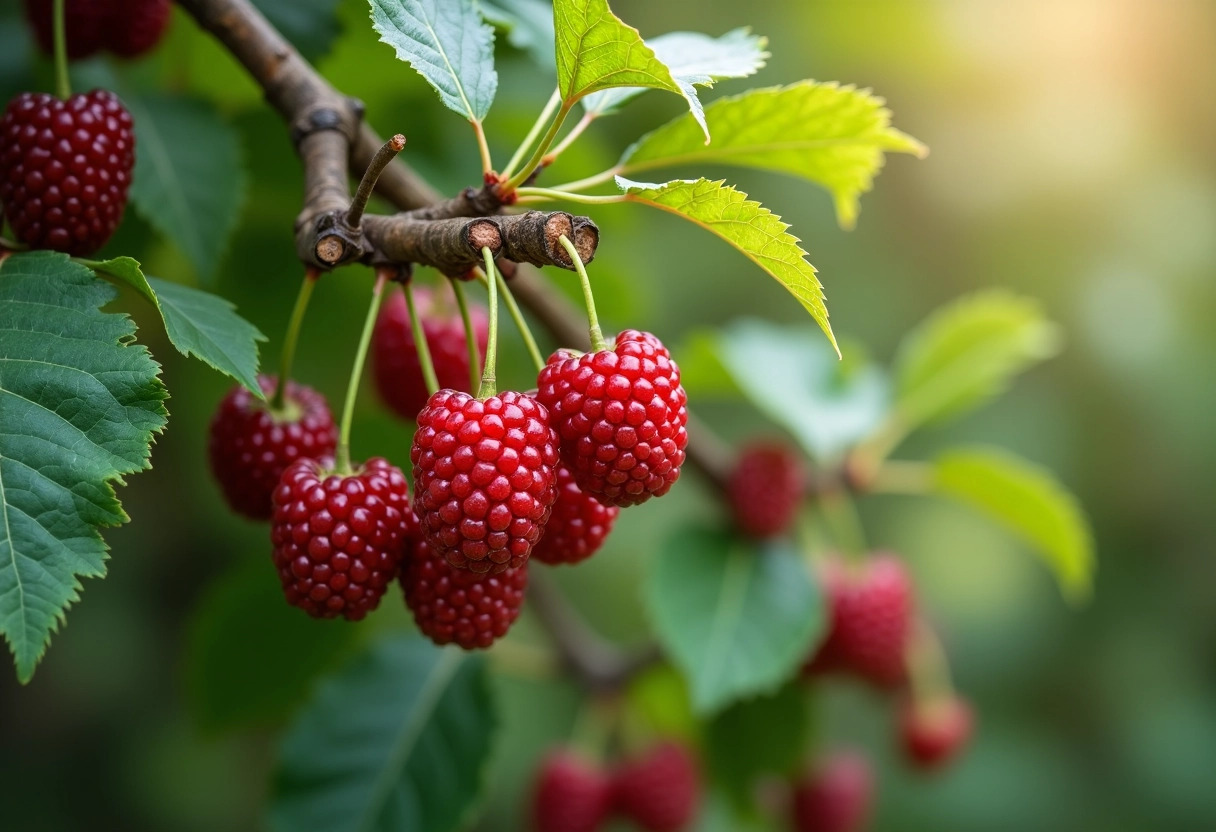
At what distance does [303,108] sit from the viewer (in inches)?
37.1

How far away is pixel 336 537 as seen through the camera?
768mm

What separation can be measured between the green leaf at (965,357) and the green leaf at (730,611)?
15.4 inches

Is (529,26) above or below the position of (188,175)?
above

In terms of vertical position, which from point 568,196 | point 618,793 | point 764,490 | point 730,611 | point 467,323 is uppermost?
point 568,196

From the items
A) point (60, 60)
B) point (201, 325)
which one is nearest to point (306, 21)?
point (60, 60)

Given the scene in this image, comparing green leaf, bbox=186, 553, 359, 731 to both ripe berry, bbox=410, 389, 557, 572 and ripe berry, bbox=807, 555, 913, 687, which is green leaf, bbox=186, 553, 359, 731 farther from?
ripe berry, bbox=410, 389, 557, 572

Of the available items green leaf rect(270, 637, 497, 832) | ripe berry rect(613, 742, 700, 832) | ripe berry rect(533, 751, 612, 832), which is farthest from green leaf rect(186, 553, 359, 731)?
ripe berry rect(613, 742, 700, 832)

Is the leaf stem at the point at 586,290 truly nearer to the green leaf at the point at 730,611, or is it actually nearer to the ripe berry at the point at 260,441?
the ripe berry at the point at 260,441

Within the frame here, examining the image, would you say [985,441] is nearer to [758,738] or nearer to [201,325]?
[758,738]

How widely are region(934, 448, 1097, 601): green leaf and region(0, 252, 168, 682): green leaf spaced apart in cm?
133

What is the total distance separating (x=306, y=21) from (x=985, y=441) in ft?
7.83

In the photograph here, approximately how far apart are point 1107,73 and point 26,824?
372 cm

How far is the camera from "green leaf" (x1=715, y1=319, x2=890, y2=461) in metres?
1.62

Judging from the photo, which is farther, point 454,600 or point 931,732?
point 931,732
